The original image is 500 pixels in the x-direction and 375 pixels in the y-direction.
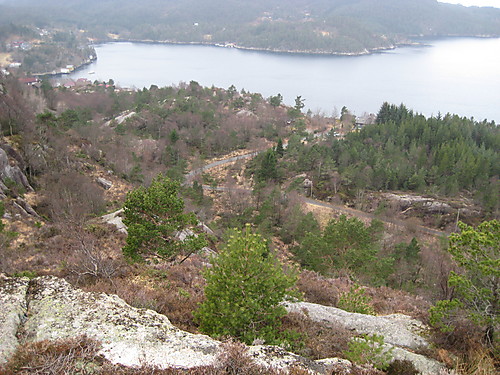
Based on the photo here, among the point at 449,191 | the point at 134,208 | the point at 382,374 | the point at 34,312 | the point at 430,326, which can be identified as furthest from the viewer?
the point at 449,191

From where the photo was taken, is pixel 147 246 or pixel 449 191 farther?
pixel 449 191

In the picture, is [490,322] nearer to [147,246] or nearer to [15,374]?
[15,374]

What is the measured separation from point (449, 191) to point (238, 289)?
43.6 metres

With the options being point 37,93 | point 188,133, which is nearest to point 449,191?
point 188,133

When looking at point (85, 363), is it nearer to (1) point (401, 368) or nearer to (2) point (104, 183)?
(1) point (401, 368)

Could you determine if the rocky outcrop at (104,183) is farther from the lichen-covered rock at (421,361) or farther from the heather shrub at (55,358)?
the lichen-covered rock at (421,361)

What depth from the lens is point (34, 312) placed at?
7328 mm

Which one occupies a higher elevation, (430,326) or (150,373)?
(150,373)

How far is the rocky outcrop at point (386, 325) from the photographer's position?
888cm

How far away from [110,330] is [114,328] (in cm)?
11

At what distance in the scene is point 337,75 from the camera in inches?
5285

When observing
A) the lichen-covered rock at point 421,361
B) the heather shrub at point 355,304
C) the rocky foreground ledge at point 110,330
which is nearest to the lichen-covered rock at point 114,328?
the rocky foreground ledge at point 110,330

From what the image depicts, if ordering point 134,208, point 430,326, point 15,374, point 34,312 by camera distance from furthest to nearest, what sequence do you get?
point 134,208 < point 430,326 < point 34,312 < point 15,374

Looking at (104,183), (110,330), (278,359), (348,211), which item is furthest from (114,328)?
(348,211)
